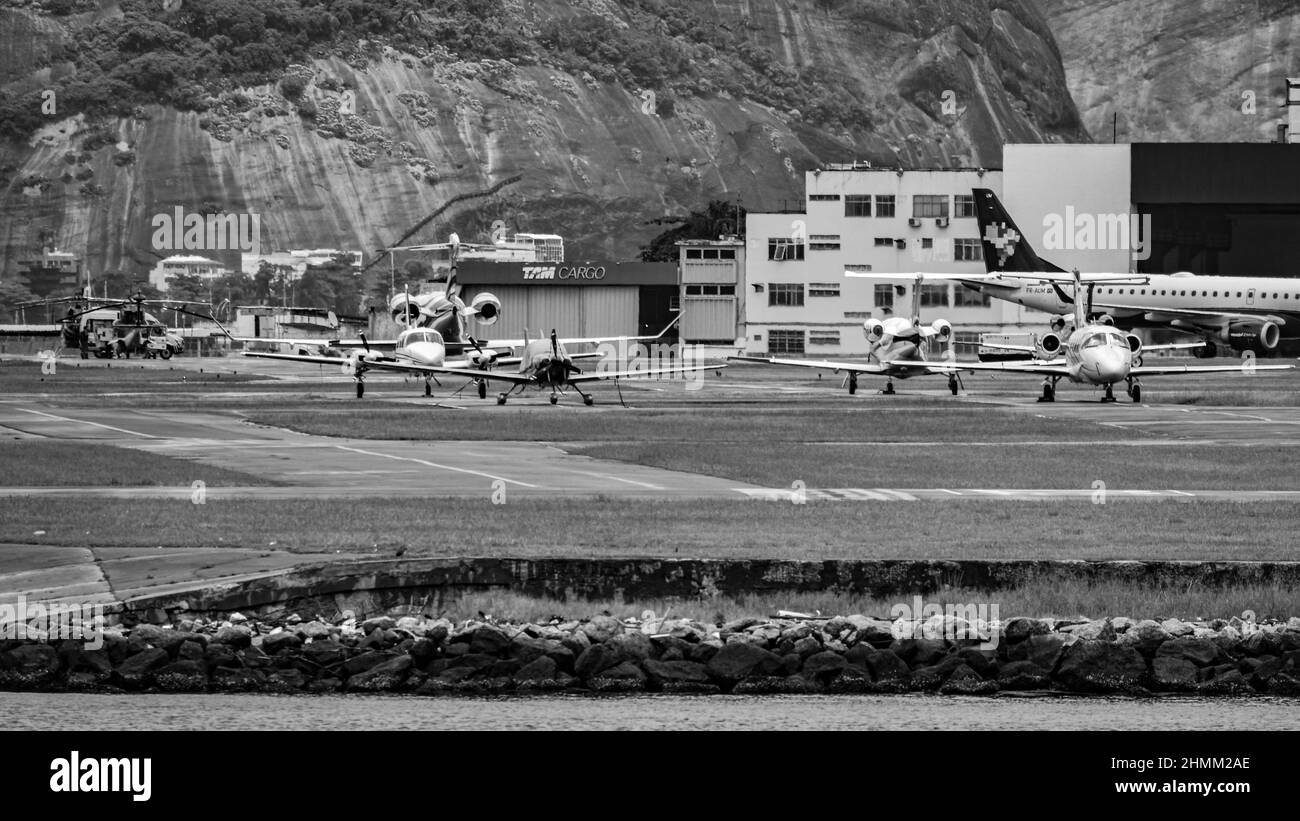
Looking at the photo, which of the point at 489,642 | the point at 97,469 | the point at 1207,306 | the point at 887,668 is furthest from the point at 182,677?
the point at 1207,306

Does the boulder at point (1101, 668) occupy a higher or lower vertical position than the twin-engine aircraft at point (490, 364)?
lower

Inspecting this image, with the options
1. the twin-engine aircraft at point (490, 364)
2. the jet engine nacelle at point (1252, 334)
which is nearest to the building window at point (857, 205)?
the jet engine nacelle at point (1252, 334)

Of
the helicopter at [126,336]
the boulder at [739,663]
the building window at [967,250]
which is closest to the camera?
the boulder at [739,663]

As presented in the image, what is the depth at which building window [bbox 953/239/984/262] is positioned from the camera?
135875 mm

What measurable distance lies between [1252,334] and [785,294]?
1685 inches

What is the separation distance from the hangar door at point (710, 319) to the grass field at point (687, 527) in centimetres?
12375

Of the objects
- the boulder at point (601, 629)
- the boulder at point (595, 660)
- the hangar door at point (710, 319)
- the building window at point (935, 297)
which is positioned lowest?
the boulder at point (595, 660)

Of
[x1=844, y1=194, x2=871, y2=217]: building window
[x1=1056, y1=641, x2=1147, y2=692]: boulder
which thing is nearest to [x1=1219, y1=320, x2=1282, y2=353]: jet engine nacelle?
[x1=844, y1=194, x2=871, y2=217]: building window

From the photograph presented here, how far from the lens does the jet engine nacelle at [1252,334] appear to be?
341 feet

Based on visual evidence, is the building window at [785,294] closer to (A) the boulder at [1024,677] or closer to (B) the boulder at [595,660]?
(A) the boulder at [1024,677]

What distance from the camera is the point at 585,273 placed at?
164 meters

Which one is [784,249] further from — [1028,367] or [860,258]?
[1028,367]

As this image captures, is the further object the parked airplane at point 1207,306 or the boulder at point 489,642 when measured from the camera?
the parked airplane at point 1207,306
